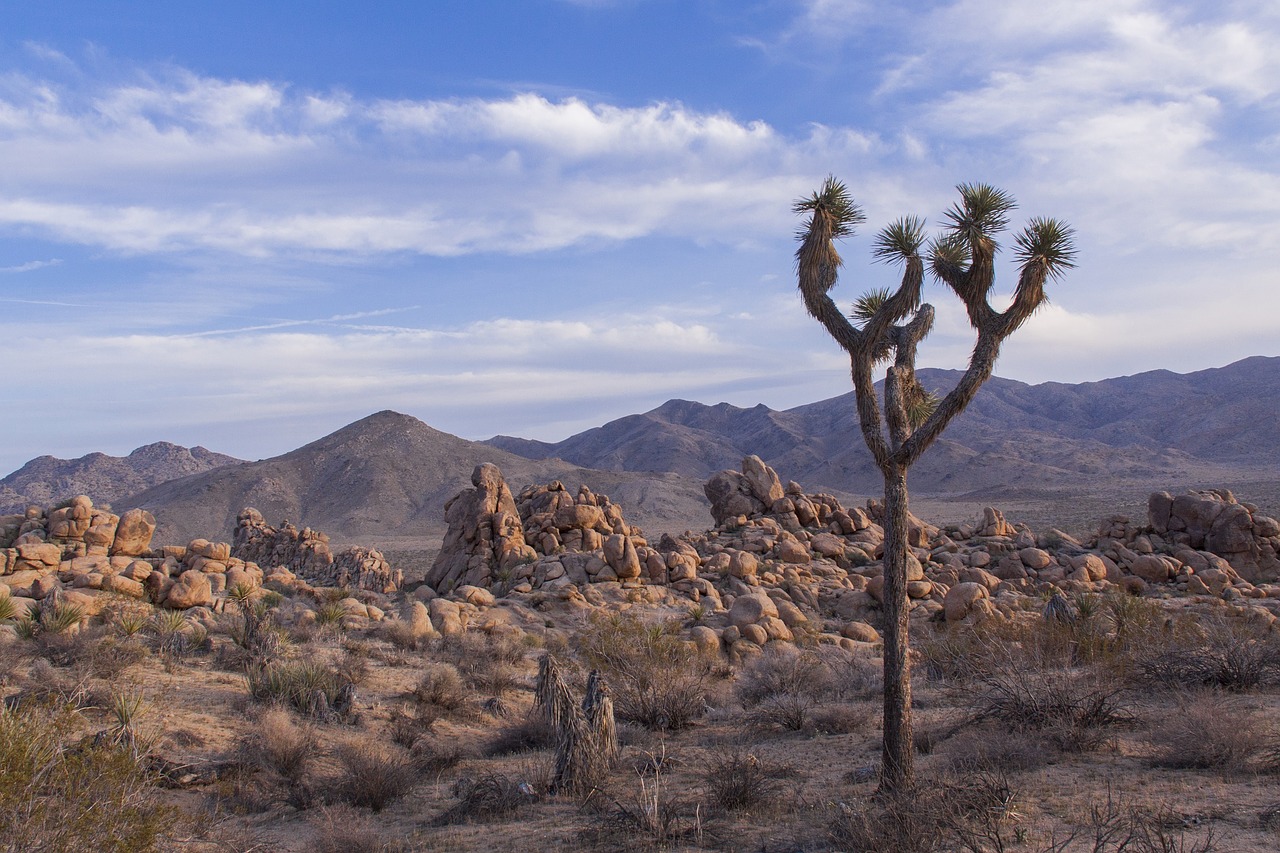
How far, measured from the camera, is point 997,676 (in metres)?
11.0

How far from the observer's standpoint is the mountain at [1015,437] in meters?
98.6

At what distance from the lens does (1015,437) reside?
12094 centimetres

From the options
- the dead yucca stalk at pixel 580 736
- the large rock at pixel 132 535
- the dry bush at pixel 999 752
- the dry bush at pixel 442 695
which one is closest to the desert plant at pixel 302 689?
the dry bush at pixel 442 695

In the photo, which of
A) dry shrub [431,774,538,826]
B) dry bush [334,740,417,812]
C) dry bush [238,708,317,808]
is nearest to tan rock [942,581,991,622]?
dry shrub [431,774,538,826]

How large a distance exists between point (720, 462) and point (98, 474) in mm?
81253

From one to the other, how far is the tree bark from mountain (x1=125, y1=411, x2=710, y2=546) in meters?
60.6

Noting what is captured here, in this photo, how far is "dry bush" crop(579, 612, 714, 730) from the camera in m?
12.5

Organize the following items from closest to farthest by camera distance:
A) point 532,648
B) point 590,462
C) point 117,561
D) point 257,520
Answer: point 532,648 → point 117,561 → point 257,520 → point 590,462

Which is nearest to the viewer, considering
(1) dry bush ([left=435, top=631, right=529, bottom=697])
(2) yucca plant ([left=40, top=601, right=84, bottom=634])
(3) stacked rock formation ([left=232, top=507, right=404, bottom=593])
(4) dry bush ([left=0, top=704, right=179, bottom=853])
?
(4) dry bush ([left=0, top=704, right=179, bottom=853])

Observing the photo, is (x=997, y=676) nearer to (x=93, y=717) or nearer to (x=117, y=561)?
(x=93, y=717)

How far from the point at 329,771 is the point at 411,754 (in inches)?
40.0

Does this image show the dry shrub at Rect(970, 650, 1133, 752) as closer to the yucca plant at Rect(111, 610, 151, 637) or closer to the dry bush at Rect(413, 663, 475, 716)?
the dry bush at Rect(413, 663, 475, 716)

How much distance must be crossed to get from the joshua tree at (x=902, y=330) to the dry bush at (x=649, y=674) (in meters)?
4.55

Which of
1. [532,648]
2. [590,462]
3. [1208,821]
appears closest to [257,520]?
[532,648]
